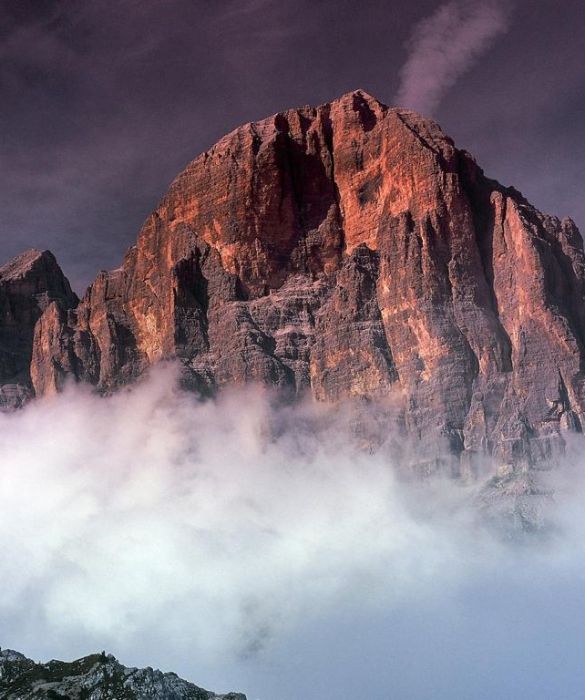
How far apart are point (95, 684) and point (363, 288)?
91.3 m

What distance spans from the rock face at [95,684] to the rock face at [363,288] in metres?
68.7

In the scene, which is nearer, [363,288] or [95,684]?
[95,684]

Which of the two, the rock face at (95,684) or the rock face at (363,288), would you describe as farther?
the rock face at (363,288)

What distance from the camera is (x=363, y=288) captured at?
17312cm

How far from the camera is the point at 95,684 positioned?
93875mm

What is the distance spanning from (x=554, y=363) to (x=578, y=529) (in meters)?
22.7

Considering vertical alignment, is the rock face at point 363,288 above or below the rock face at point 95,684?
above

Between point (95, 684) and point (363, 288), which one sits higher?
point (363, 288)

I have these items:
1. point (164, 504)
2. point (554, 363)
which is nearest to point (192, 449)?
point (164, 504)

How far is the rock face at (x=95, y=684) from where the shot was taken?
92750 millimetres

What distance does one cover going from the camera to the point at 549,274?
166 metres

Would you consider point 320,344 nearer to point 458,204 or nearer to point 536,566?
point 458,204

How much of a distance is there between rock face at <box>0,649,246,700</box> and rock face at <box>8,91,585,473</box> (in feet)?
225

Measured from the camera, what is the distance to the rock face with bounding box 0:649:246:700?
304 ft
